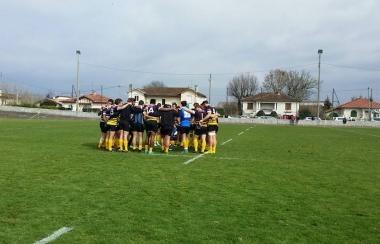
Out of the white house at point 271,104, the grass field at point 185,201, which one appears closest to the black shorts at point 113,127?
the grass field at point 185,201

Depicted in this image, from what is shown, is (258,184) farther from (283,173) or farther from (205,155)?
(205,155)

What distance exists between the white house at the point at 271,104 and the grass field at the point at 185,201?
71.9 m

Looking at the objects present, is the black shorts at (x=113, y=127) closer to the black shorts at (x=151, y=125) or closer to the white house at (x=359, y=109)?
the black shorts at (x=151, y=125)

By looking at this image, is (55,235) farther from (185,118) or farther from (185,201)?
(185,118)

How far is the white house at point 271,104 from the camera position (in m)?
79.7

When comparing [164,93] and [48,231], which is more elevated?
[164,93]

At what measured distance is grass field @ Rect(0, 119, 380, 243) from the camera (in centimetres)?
448

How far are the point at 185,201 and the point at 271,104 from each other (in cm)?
7803

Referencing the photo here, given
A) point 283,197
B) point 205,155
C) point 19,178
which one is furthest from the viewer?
point 205,155

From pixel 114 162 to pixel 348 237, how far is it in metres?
6.92

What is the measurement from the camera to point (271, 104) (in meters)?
81.2

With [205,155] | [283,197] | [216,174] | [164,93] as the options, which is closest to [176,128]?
[205,155]

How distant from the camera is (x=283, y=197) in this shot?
21.0 feet

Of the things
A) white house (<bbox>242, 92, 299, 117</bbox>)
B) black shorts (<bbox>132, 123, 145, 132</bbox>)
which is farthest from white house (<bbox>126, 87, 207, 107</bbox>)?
black shorts (<bbox>132, 123, 145, 132</bbox>)
